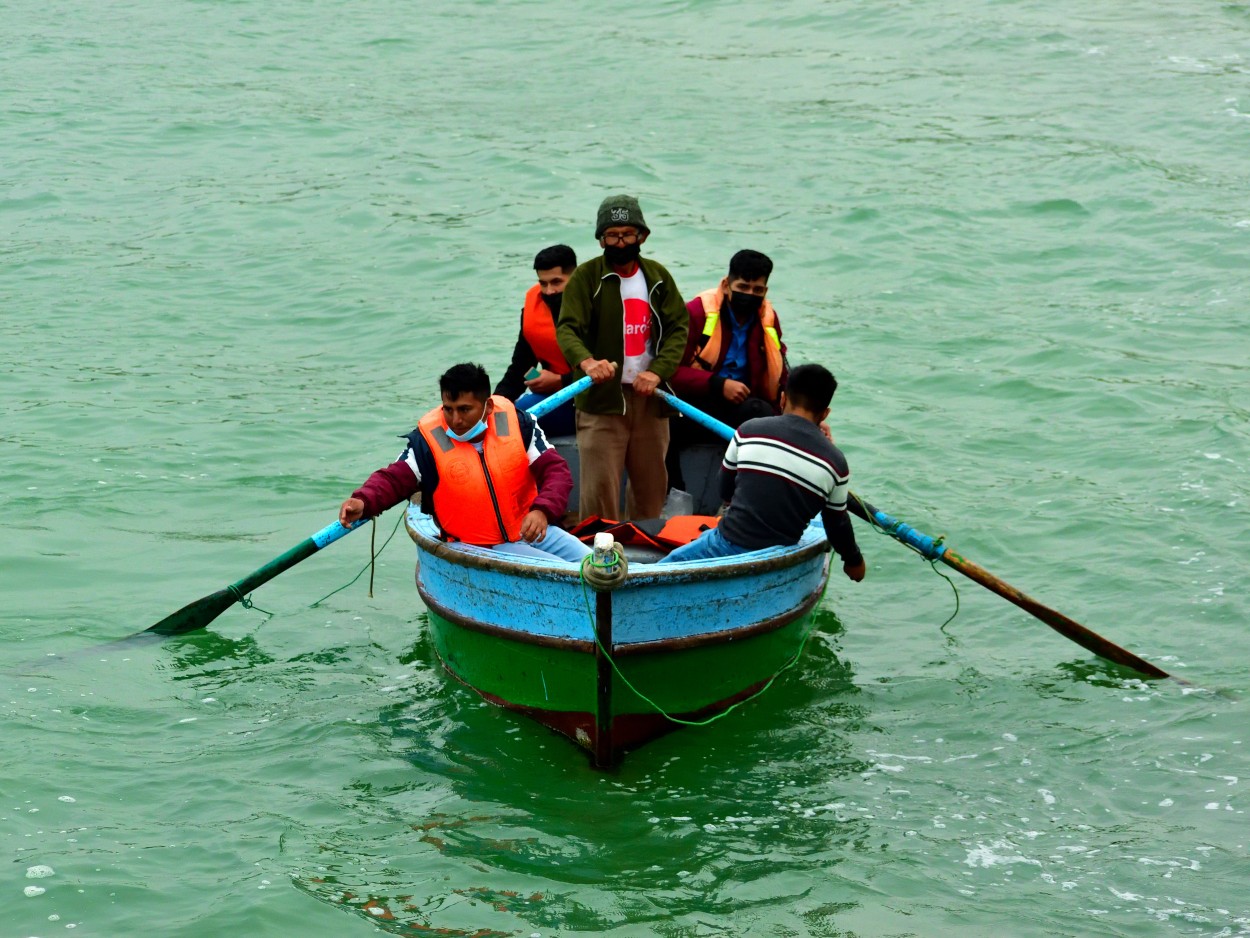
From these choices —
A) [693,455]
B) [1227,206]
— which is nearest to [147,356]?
[693,455]

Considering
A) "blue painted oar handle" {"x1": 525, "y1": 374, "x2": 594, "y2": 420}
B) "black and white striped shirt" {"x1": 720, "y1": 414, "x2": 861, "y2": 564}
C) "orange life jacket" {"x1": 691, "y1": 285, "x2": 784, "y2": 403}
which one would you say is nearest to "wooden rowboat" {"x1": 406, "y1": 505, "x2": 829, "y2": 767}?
"black and white striped shirt" {"x1": 720, "y1": 414, "x2": 861, "y2": 564}

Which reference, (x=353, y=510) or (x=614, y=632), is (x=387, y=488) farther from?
(x=614, y=632)

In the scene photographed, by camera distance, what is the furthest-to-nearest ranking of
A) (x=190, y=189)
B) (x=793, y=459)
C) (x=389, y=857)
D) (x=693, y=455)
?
(x=190, y=189) < (x=693, y=455) < (x=793, y=459) < (x=389, y=857)

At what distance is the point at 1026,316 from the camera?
14.6 meters

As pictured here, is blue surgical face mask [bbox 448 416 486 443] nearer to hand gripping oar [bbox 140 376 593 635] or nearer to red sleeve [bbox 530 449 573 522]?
red sleeve [bbox 530 449 573 522]

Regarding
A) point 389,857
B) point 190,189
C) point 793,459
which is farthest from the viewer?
point 190,189

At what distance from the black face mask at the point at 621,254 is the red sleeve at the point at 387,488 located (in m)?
1.62

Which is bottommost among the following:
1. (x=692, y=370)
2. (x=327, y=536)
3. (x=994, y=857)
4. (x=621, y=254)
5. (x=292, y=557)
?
(x=994, y=857)

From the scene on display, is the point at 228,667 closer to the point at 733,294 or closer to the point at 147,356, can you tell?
the point at 733,294

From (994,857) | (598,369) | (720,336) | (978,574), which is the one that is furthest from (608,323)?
(994,857)

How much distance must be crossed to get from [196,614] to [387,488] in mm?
2018

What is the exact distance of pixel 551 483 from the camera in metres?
7.54

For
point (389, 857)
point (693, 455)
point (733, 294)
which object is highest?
point (733, 294)

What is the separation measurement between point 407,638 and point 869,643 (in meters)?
2.63
